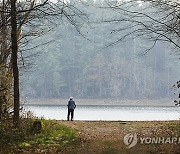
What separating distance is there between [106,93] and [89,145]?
63153 millimetres

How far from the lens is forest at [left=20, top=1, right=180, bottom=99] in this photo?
2675 inches

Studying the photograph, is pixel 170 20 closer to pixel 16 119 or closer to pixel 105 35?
pixel 16 119

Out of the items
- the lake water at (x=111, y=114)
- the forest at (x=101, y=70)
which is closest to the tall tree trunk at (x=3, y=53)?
the lake water at (x=111, y=114)

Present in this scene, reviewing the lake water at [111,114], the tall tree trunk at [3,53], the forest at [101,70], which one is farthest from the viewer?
the forest at [101,70]

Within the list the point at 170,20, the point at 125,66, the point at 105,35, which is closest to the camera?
the point at 170,20

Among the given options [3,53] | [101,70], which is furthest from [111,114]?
[101,70]

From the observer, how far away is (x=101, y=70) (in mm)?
72250

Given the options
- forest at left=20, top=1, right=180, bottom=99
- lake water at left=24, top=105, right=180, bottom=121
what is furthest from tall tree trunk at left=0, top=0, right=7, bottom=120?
forest at left=20, top=1, right=180, bottom=99

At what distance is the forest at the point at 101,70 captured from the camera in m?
67.9

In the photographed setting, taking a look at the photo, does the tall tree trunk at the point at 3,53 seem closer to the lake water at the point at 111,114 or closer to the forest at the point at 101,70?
the lake water at the point at 111,114

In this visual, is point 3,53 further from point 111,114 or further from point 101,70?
point 101,70

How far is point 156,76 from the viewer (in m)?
74.0

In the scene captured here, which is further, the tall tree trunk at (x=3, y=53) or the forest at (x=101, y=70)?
the forest at (x=101, y=70)

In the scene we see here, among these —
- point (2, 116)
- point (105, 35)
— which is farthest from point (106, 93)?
point (2, 116)
